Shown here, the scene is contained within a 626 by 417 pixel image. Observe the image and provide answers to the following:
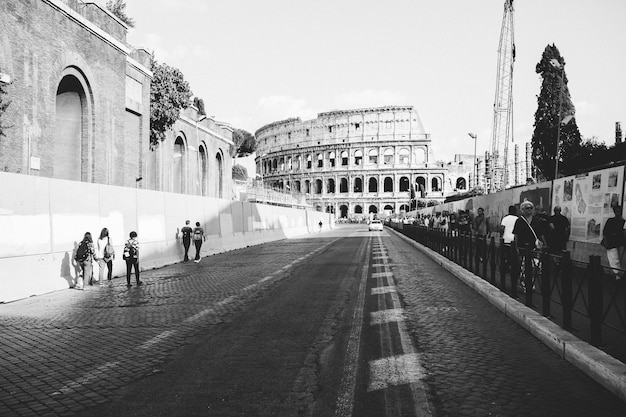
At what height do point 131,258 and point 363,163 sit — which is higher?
point 363,163

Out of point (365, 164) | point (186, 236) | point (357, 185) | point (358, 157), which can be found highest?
point (358, 157)

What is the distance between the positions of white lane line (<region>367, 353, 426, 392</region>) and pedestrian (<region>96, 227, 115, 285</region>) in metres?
10.1

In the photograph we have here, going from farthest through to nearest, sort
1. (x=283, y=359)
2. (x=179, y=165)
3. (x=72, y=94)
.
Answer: (x=179, y=165) < (x=72, y=94) < (x=283, y=359)

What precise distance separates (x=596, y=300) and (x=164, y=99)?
32.5 meters

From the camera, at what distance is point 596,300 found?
630 centimetres

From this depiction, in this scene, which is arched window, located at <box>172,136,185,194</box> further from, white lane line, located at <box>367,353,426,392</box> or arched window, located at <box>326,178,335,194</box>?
arched window, located at <box>326,178,335,194</box>

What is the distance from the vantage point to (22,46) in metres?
19.2

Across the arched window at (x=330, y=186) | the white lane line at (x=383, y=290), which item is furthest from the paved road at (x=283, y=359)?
the arched window at (x=330, y=186)

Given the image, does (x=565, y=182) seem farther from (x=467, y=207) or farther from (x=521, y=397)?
(x=467, y=207)

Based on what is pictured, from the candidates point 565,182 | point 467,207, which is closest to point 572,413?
point 565,182

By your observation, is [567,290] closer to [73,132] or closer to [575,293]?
[575,293]

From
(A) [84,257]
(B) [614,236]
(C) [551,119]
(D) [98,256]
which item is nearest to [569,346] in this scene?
(B) [614,236]

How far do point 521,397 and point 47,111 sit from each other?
2027 centimetres

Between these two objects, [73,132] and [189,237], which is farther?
[73,132]
